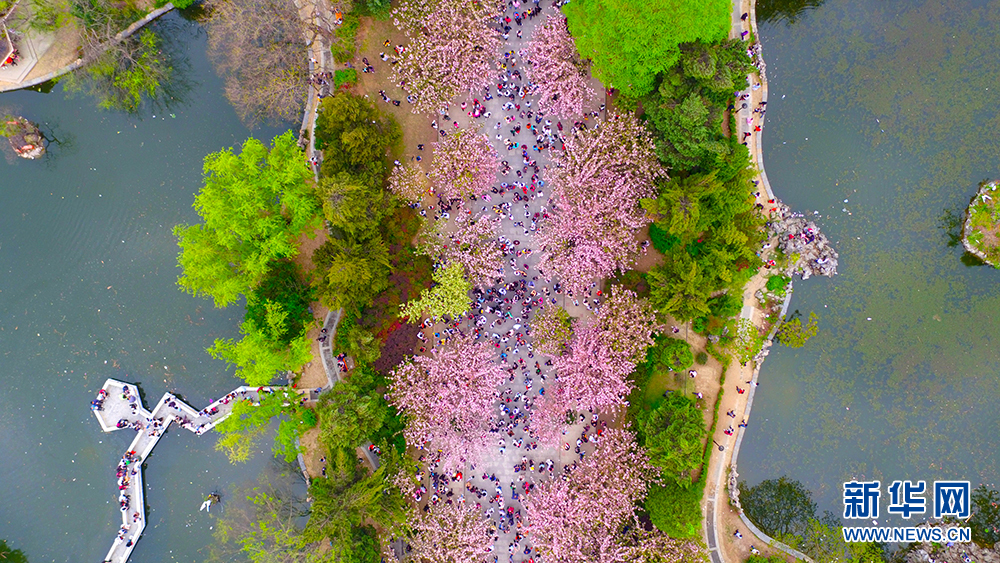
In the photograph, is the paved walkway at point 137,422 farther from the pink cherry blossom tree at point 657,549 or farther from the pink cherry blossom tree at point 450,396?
the pink cherry blossom tree at point 657,549

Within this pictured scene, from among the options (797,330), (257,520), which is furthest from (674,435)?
(257,520)

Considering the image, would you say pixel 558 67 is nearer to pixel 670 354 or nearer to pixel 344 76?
pixel 344 76

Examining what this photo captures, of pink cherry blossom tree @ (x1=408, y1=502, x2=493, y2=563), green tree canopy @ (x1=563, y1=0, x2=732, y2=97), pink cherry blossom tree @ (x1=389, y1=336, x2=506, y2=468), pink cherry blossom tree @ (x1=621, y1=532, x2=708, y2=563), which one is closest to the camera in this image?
green tree canopy @ (x1=563, y1=0, x2=732, y2=97)

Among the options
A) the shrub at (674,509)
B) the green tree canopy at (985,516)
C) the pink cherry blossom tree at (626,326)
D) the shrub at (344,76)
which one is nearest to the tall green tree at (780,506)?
the shrub at (674,509)

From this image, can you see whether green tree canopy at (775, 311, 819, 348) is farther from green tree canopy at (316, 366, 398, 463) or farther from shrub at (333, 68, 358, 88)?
shrub at (333, 68, 358, 88)

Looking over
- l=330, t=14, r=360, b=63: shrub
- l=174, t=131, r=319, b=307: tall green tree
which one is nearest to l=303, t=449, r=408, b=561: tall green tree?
l=174, t=131, r=319, b=307: tall green tree

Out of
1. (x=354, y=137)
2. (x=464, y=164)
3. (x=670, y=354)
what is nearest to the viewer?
(x=354, y=137)
